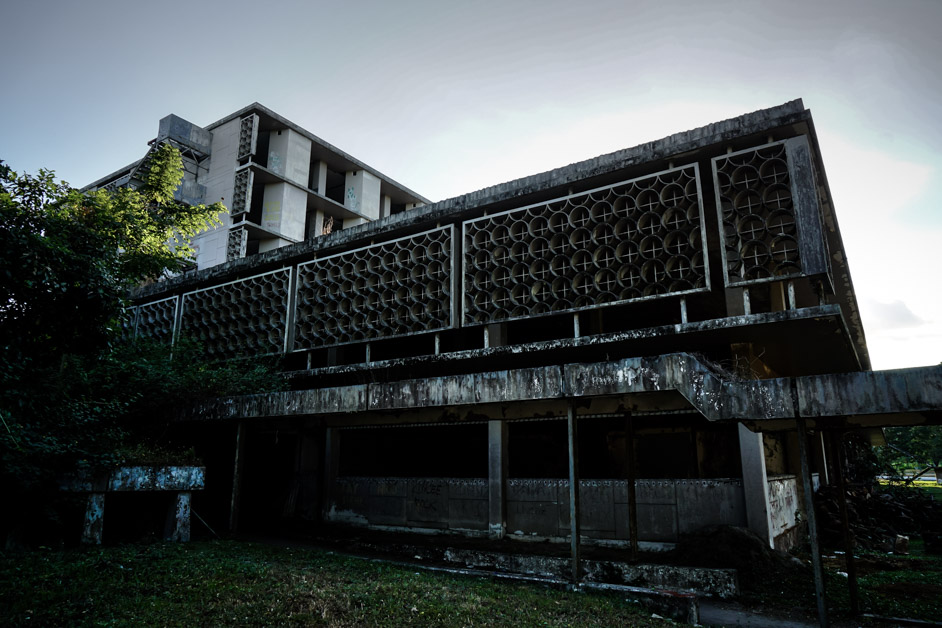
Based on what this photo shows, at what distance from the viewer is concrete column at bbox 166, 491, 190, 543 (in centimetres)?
1003

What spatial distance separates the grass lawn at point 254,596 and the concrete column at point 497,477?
14.1 feet

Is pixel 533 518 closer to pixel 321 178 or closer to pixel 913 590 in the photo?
pixel 913 590

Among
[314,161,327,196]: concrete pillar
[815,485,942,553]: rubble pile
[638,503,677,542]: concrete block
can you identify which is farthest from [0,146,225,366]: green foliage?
[314,161,327,196]: concrete pillar

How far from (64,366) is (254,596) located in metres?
6.88

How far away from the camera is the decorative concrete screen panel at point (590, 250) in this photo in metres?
10.8

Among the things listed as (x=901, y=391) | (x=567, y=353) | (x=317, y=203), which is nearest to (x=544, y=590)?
(x=901, y=391)

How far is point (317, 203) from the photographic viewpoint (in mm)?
32562

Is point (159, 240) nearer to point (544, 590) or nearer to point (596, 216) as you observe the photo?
point (596, 216)

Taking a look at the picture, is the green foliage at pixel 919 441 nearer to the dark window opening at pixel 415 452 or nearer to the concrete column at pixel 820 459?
the concrete column at pixel 820 459

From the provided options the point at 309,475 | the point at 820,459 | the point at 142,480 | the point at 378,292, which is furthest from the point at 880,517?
the point at 142,480

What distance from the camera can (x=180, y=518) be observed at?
33.3ft

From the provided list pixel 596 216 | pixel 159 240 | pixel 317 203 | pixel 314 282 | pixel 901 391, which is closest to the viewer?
pixel 901 391

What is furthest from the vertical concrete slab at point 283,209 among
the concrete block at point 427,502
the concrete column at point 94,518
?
the concrete column at point 94,518

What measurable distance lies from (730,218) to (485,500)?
7.37 meters
